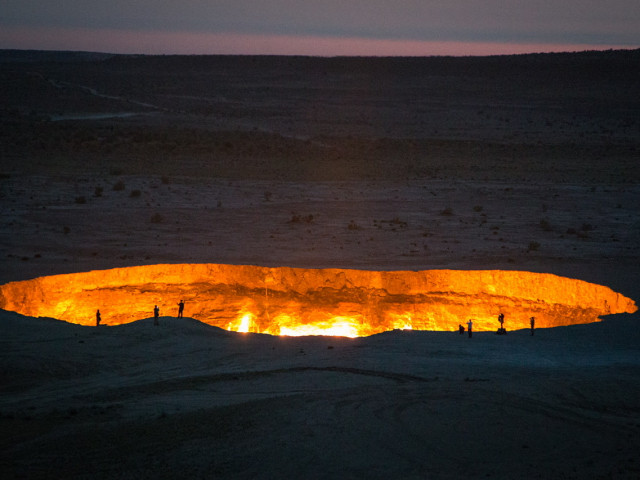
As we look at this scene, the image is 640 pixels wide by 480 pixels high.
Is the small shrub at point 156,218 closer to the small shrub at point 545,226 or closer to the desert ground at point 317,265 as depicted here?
the desert ground at point 317,265

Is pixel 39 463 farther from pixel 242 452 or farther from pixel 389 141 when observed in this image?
pixel 389 141

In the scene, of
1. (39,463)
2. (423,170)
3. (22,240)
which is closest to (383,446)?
(39,463)

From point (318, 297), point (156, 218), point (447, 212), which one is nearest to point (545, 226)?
point (447, 212)

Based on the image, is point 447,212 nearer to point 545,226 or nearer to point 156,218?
point 545,226

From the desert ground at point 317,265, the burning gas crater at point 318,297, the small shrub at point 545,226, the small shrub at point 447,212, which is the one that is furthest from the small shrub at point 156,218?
the small shrub at point 545,226

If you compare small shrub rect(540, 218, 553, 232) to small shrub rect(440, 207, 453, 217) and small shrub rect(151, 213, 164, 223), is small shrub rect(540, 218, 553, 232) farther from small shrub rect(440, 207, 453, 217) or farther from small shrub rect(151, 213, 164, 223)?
small shrub rect(151, 213, 164, 223)

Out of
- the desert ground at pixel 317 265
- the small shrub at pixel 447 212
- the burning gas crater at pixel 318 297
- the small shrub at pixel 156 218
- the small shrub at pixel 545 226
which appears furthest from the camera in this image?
the small shrub at pixel 447 212
